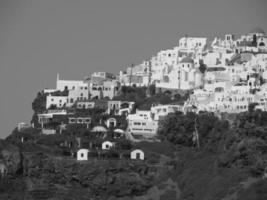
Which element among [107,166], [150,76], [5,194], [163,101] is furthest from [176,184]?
[150,76]

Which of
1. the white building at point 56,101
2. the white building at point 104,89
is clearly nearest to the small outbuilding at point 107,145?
the white building at point 56,101

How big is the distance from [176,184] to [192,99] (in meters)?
20.2

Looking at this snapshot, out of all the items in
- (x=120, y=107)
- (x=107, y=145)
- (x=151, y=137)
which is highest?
(x=120, y=107)

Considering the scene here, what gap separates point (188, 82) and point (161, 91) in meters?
3.11

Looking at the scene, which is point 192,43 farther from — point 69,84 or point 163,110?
point 163,110

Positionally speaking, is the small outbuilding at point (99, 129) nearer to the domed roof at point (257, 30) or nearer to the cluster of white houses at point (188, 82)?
the cluster of white houses at point (188, 82)

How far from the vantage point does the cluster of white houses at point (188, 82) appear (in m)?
108

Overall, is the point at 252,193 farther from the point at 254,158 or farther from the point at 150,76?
the point at 150,76

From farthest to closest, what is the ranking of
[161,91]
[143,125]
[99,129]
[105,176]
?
[161,91] < [143,125] < [99,129] < [105,176]

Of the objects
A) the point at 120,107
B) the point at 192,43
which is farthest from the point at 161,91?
the point at 192,43

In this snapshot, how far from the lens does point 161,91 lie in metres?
118

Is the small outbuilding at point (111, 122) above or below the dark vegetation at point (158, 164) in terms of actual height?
above

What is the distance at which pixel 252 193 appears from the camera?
8469 cm

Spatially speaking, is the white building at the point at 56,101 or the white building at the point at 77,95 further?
the white building at the point at 56,101
